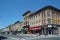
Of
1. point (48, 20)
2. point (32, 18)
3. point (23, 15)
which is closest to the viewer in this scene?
point (48, 20)

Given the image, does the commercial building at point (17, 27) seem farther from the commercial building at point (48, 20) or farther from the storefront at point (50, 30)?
the storefront at point (50, 30)

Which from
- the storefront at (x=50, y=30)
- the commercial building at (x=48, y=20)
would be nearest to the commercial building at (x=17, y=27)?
the commercial building at (x=48, y=20)

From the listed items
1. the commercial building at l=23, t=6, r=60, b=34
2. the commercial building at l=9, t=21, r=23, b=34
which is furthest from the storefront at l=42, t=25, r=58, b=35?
the commercial building at l=9, t=21, r=23, b=34

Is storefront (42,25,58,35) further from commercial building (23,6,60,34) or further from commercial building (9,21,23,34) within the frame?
commercial building (9,21,23,34)

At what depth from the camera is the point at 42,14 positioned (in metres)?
66.1

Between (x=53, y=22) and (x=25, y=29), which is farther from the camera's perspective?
(x=25, y=29)

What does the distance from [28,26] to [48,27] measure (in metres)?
22.0

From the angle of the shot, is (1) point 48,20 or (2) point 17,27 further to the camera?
(2) point 17,27

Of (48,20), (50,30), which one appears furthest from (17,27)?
(48,20)

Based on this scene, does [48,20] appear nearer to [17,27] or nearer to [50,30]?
[50,30]

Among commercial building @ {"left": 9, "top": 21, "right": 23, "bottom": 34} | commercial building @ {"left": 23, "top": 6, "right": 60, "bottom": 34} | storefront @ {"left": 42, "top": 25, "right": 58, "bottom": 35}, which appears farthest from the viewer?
commercial building @ {"left": 9, "top": 21, "right": 23, "bottom": 34}

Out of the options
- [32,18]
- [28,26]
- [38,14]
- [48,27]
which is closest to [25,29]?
[28,26]

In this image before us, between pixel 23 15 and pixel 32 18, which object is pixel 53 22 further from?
pixel 23 15

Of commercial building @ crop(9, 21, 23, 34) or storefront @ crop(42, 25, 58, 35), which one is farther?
commercial building @ crop(9, 21, 23, 34)
